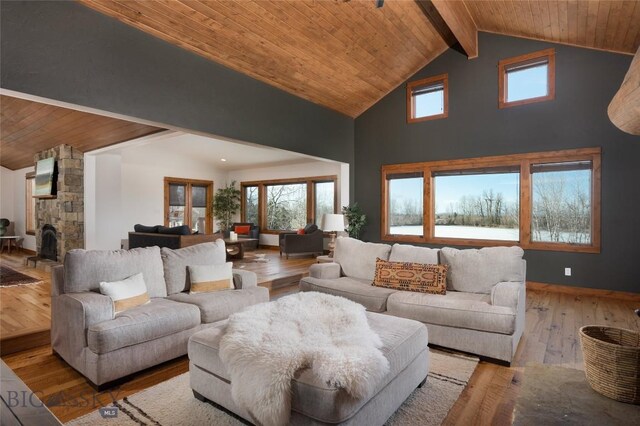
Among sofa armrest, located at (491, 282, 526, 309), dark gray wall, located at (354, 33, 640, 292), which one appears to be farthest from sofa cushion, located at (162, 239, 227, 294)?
dark gray wall, located at (354, 33, 640, 292)

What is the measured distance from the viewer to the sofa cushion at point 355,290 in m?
3.38

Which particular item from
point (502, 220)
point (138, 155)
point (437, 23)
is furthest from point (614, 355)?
point (138, 155)

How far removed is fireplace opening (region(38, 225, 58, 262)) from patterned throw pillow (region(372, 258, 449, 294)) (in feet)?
21.7

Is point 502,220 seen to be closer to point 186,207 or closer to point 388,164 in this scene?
point 388,164

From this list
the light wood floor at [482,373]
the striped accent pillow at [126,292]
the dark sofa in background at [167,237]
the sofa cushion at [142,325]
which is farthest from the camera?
the dark sofa in background at [167,237]

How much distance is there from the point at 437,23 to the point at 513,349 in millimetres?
4832

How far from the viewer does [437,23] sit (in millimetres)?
5387

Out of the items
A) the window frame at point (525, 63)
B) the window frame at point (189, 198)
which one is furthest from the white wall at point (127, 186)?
the window frame at point (525, 63)

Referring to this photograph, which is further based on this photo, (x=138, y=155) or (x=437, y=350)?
(x=138, y=155)

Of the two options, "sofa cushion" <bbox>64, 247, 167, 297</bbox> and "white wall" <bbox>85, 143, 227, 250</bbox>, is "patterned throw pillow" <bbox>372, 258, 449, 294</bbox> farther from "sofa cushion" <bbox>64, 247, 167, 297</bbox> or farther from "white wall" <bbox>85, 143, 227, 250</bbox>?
"white wall" <bbox>85, 143, 227, 250</bbox>

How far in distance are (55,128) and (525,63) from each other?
7.60 meters

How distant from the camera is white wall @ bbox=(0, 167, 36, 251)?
30.1 feet

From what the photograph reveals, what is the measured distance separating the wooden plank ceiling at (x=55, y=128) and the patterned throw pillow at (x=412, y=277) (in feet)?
12.5

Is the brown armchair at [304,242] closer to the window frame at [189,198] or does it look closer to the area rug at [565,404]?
the window frame at [189,198]
